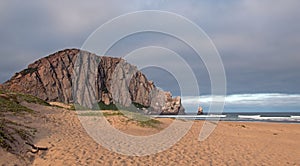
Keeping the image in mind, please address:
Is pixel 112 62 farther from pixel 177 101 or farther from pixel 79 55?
pixel 177 101

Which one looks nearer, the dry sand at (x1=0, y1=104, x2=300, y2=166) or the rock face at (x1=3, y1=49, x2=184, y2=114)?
the dry sand at (x1=0, y1=104, x2=300, y2=166)

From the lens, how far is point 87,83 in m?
142

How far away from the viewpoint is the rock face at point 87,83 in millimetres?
126125

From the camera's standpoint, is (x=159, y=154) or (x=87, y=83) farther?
(x=87, y=83)

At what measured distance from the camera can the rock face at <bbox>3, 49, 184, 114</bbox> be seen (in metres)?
126

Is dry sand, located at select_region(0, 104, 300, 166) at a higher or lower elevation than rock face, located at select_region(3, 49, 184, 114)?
lower

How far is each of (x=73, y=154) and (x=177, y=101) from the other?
458 ft

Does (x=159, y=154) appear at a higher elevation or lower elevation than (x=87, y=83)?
lower

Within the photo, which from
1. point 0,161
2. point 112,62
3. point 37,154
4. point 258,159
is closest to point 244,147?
point 258,159

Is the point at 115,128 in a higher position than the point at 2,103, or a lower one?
lower

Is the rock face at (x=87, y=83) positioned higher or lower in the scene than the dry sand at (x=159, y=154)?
higher

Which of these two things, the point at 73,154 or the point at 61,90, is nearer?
the point at 73,154

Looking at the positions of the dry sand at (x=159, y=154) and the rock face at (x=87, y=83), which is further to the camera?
the rock face at (x=87, y=83)

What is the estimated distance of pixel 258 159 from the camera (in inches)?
589
